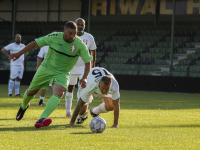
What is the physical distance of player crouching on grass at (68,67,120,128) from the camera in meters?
7.08

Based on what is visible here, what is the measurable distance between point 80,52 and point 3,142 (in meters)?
2.21

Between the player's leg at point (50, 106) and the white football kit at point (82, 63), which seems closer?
the player's leg at point (50, 106)

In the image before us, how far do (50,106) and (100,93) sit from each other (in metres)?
1.02

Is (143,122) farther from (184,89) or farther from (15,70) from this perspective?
(184,89)

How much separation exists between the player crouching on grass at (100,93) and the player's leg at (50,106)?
54cm

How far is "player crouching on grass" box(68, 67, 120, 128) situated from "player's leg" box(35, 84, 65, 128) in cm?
54

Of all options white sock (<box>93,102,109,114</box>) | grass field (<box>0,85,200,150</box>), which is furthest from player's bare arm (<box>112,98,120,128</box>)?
white sock (<box>93,102,109,114</box>)

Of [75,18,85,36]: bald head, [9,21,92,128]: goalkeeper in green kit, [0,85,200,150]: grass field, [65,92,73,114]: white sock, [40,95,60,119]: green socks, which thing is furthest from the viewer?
[65,92,73,114]: white sock

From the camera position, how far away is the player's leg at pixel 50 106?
6.77 meters

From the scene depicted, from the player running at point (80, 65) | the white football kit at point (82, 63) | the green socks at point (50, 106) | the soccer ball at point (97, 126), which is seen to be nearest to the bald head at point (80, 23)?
the player running at point (80, 65)

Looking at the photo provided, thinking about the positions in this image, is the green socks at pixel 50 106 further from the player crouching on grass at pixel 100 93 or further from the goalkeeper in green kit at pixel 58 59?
the player crouching on grass at pixel 100 93

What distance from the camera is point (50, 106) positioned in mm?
7039

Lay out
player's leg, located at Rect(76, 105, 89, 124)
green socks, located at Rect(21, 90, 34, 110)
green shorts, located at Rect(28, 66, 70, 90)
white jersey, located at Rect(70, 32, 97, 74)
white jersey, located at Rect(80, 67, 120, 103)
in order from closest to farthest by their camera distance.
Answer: green shorts, located at Rect(28, 66, 70, 90)
white jersey, located at Rect(80, 67, 120, 103)
green socks, located at Rect(21, 90, 34, 110)
player's leg, located at Rect(76, 105, 89, 124)
white jersey, located at Rect(70, 32, 97, 74)

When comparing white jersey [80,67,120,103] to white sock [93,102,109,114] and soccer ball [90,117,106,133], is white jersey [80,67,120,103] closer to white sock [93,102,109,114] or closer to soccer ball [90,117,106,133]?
white sock [93,102,109,114]
